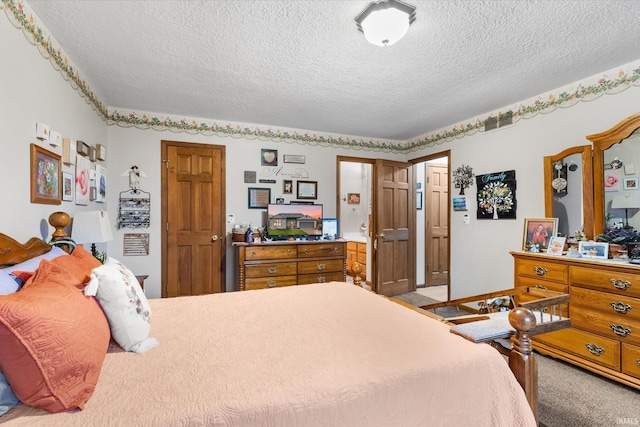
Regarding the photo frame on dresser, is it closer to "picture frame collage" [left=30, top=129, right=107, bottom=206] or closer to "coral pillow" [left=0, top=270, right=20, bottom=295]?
"coral pillow" [left=0, top=270, right=20, bottom=295]

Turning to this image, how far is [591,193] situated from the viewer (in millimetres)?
2670

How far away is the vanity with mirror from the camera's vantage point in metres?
2.18

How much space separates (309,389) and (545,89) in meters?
3.52

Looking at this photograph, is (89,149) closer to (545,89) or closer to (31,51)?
(31,51)

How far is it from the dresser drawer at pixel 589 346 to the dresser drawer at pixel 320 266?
2271mm

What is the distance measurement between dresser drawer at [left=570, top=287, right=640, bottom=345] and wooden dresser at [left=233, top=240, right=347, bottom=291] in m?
2.41

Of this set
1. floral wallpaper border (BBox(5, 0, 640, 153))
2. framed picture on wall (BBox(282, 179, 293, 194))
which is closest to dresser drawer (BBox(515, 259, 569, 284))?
floral wallpaper border (BBox(5, 0, 640, 153))

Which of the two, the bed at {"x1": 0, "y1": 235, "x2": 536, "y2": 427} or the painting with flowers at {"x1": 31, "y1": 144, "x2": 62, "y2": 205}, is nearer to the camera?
the bed at {"x1": 0, "y1": 235, "x2": 536, "y2": 427}

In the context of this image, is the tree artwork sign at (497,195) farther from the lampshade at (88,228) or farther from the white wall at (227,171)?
the lampshade at (88,228)

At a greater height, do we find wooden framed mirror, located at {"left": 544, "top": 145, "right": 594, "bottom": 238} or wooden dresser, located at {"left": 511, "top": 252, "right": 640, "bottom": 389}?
wooden framed mirror, located at {"left": 544, "top": 145, "right": 594, "bottom": 238}

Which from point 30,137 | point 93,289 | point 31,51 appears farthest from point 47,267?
point 31,51

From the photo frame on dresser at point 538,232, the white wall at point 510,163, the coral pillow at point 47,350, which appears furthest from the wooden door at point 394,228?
the coral pillow at point 47,350

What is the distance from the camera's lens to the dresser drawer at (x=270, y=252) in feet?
12.0

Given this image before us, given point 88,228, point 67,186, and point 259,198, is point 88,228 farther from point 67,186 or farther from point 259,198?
point 259,198
